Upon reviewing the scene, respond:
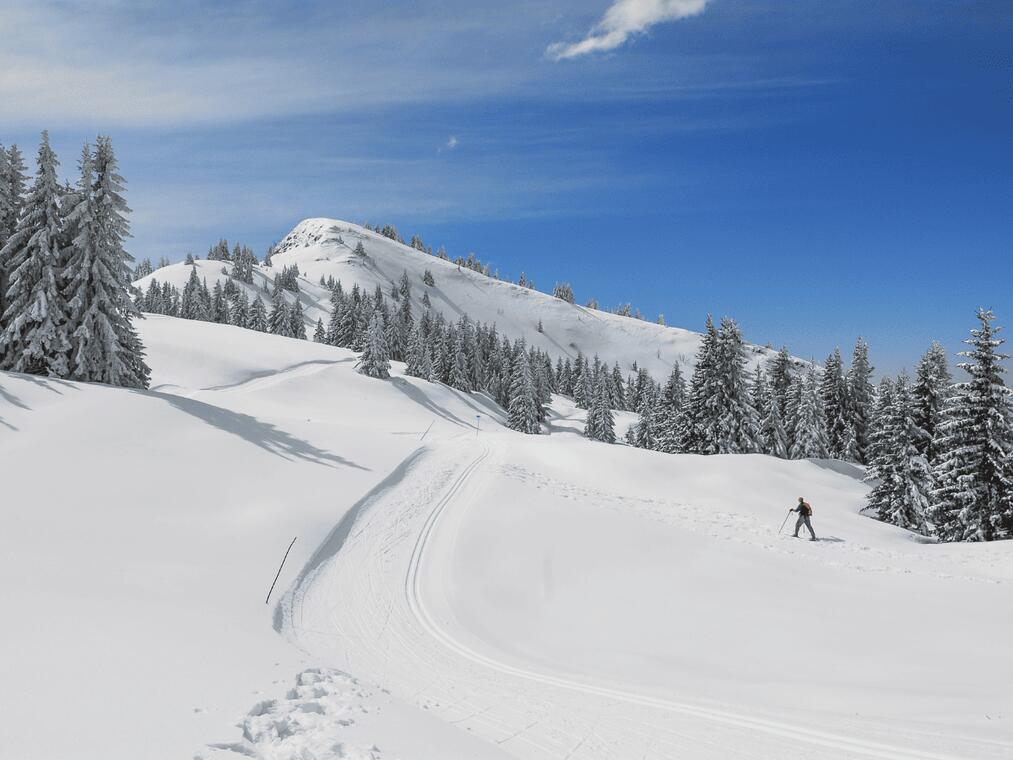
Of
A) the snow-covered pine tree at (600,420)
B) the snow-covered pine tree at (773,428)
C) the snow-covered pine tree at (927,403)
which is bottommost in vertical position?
the snow-covered pine tree at (600,420)

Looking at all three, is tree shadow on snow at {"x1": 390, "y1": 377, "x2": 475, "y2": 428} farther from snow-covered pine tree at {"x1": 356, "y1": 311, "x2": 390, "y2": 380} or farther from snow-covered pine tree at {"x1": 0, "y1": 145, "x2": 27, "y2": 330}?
snow-covered pine tree at {"x1": 0, "y1": 145, "x2": 27, "y2": 330}

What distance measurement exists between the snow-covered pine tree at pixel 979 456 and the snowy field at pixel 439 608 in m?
4.56

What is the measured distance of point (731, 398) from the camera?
43.8 meters

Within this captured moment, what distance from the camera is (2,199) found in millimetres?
28578

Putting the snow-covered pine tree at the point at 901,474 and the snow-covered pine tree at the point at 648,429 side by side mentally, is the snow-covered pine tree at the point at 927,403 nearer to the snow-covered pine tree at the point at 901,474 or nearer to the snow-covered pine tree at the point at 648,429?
the snow-covered pine tree at the point at 901,474

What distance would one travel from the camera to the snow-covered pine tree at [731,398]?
142ft

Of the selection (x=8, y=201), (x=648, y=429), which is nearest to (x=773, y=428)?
(x=648, y=429)

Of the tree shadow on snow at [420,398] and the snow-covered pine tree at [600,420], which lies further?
the snow-covered pine tree at [600,420]

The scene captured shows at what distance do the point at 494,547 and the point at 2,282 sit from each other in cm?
2919

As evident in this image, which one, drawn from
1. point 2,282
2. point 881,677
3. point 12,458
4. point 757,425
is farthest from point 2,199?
point 757,425

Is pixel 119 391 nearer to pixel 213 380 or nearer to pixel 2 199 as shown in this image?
pixel 2 199

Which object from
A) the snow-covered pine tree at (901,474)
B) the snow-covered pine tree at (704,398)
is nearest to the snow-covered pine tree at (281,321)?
the snow-covered pine tree at (704,398)

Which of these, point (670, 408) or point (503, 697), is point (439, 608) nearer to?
point (503, 697)

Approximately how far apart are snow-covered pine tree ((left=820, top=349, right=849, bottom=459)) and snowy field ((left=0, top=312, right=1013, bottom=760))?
31048 millimetres
